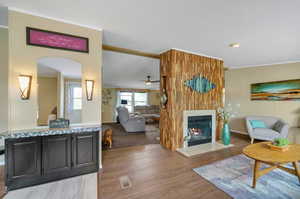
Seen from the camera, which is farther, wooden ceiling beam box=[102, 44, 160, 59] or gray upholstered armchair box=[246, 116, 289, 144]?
gray upholstered armchair box=[246, 116, 289, 144]

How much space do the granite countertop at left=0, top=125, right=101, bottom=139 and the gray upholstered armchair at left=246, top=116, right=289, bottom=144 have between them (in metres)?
4.49

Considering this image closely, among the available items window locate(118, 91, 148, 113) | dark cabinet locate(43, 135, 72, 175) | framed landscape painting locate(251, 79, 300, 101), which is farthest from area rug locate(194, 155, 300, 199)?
window locate(118, 91, 148, 113)

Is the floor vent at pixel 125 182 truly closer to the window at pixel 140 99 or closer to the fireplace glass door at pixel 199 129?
the fireplace glass door at pixel 199 129

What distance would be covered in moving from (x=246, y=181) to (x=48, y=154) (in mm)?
3274

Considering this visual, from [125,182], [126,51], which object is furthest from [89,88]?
[125,182]

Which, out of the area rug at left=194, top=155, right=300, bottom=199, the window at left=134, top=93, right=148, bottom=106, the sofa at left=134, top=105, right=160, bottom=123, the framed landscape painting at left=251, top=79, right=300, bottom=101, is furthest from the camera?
the window at left=134, top=93, right=148, bottom=106

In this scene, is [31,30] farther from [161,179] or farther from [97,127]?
[161,179]

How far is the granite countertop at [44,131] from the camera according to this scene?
1762mm

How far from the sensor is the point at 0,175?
2.08 metres

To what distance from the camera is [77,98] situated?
2.51 meters

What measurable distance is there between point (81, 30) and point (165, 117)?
9.21 feet

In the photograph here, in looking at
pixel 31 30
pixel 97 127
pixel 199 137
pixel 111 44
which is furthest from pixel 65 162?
pixel 199 137

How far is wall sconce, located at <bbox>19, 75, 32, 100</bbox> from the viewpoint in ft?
6.26

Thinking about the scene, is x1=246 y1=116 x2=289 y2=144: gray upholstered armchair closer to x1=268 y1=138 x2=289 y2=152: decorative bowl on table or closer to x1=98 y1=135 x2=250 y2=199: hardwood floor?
x1=98 y1=135 x2=250 y2=199: hardwood floor
